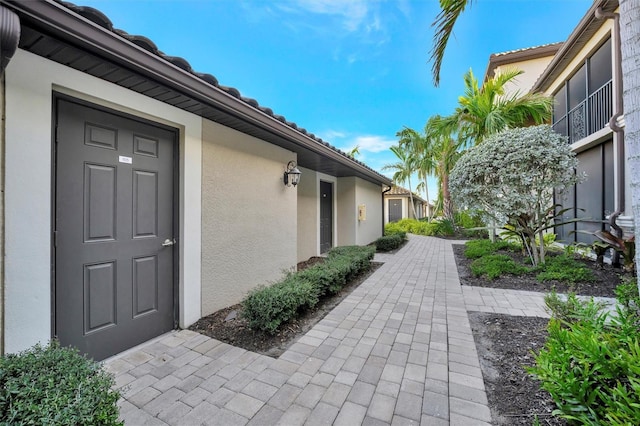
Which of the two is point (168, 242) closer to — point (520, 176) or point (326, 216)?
point (326, 216)

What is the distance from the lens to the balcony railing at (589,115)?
6.70 meters

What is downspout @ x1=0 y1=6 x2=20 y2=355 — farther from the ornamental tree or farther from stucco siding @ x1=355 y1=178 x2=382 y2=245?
stucco siding @ x1=355 y1=178 x2=382 y2=245

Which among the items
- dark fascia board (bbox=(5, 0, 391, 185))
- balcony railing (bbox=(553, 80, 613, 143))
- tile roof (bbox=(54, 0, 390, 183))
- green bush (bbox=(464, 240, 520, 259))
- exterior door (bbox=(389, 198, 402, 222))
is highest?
balcony railing (bbox=(553, 80, 613, 143))

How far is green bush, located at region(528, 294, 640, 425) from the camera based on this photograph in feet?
4.26

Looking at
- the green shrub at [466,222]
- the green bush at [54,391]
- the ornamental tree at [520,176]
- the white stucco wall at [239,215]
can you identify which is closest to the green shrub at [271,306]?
the white stucco wall at [239,215]

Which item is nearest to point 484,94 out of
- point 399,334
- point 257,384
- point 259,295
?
point 399,334

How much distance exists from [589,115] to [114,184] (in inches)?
445

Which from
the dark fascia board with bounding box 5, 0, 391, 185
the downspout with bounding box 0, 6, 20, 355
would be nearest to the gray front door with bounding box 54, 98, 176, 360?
the downspout with bounding box 0, 6, 20, 355

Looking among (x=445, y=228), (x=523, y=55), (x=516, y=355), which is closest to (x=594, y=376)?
(x=516, y=355)

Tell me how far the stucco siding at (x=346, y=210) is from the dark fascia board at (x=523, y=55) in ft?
34.6

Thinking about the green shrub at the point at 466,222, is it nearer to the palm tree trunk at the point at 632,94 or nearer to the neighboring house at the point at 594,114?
the neighboring house at the point at 594,114

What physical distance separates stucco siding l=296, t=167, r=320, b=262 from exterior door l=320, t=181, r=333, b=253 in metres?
0.56

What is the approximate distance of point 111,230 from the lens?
2.68m

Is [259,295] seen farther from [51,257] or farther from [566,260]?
[566,260]
